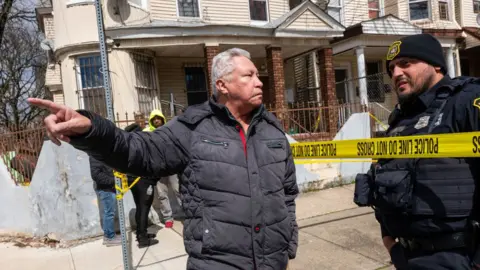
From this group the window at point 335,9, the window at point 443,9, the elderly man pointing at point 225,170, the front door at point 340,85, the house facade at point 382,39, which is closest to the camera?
the elderly man pointing at point 225,170

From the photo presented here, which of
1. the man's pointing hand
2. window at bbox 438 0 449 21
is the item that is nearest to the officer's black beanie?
the man's pointing hand

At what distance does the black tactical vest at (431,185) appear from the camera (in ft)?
5.41

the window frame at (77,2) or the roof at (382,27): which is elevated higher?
the window frame at (77,2)

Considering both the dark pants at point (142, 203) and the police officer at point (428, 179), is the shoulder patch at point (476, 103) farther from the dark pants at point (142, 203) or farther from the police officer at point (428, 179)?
the dark pants at point (142, 203)

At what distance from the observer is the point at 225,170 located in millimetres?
1812

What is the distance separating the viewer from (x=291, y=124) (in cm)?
776

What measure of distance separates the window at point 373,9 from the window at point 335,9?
1661mm

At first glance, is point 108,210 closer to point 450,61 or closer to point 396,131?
point 396,131

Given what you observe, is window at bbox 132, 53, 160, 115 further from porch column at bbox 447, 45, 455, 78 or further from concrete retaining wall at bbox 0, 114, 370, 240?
porch column at bbox 447, 45, 455, 78

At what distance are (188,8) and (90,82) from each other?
159 inches

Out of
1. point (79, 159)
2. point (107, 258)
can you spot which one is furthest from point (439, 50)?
point (79, 159)

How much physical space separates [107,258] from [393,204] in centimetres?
399

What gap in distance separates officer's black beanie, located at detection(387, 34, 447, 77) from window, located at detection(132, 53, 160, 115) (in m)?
8.37

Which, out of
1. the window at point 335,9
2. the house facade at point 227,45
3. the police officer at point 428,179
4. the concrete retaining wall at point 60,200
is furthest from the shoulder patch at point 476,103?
the window at point 335,9
